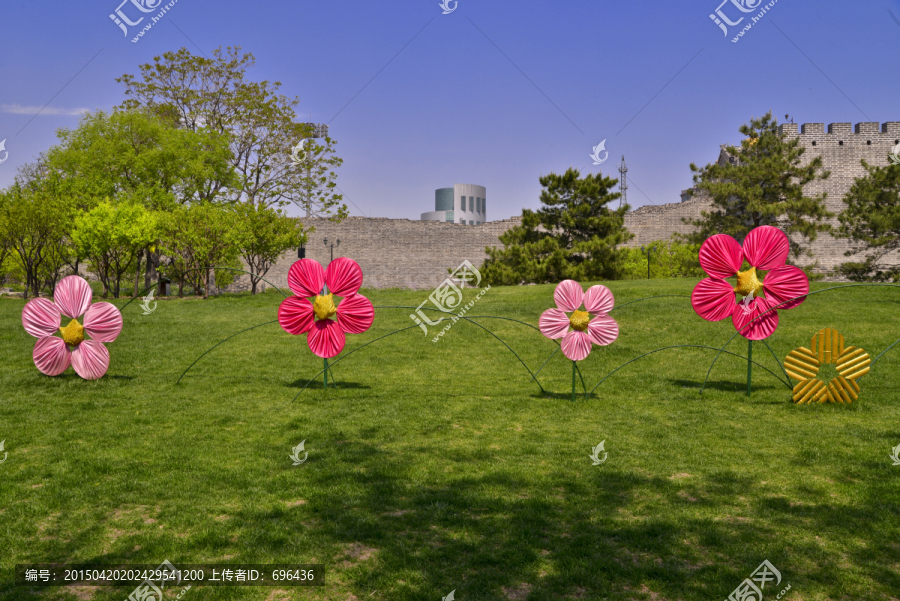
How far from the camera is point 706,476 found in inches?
210

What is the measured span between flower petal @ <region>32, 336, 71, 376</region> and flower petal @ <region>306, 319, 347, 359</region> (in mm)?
3553

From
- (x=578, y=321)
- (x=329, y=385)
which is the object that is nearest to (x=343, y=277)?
(x=329, y=385)

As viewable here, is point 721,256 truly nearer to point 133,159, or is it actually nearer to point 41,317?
point 41,317

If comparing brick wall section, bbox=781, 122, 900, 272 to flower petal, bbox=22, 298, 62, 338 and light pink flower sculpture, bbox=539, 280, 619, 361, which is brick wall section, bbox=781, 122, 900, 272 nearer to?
light pink flower sculpture, bbox=539, 280, 619, 361

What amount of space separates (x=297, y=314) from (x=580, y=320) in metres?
3.71

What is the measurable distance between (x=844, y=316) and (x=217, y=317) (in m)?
15.4

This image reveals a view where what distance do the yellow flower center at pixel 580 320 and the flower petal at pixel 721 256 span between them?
5.69 feet

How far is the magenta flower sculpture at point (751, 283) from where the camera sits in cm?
810

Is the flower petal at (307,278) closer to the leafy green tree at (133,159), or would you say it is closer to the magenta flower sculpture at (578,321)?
the magenta flower sculpture at (578,321)

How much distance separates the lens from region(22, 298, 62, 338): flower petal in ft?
27.4

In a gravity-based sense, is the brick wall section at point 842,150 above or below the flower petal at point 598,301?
above

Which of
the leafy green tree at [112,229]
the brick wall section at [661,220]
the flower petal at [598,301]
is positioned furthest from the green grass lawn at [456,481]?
the brick wall section at [661,220]

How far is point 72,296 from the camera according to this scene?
8.43 metres

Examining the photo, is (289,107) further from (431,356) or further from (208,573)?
(208,573)
